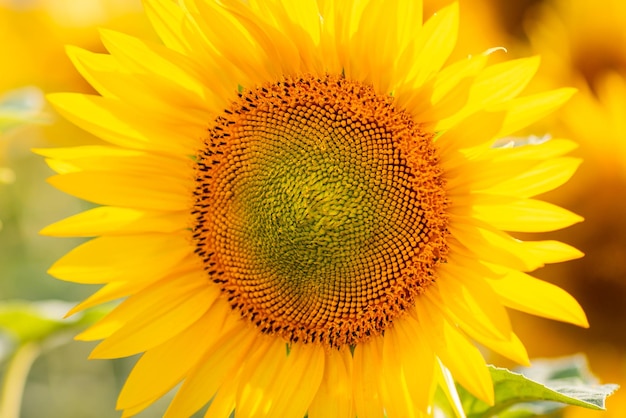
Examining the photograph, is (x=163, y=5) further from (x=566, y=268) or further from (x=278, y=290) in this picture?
(x=566, y=268)

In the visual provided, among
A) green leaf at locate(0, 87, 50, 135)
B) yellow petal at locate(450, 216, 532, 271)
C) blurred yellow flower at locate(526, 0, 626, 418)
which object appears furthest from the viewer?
blurred yellow flower at locate(526, 0, 626, 418)

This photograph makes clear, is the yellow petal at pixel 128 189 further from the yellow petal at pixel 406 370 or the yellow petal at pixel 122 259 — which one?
the yellow petal at pixel 406 370

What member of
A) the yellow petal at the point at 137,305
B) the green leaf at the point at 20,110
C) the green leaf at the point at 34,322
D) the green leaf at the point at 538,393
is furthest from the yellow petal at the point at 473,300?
the green leaf at the point at 20,110

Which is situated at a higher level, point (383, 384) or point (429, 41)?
point (429, 41)

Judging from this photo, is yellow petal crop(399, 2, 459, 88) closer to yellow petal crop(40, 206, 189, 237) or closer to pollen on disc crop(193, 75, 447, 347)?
pollen on disc crop(193, 75, 447, 347)

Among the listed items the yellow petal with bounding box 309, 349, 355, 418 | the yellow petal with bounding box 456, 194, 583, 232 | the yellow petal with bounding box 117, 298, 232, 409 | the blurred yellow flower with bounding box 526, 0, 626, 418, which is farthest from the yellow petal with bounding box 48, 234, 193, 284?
the blurred yellow flower with bounding box 526, 0, 626, 418

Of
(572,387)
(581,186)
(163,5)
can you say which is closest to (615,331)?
(581,186)
